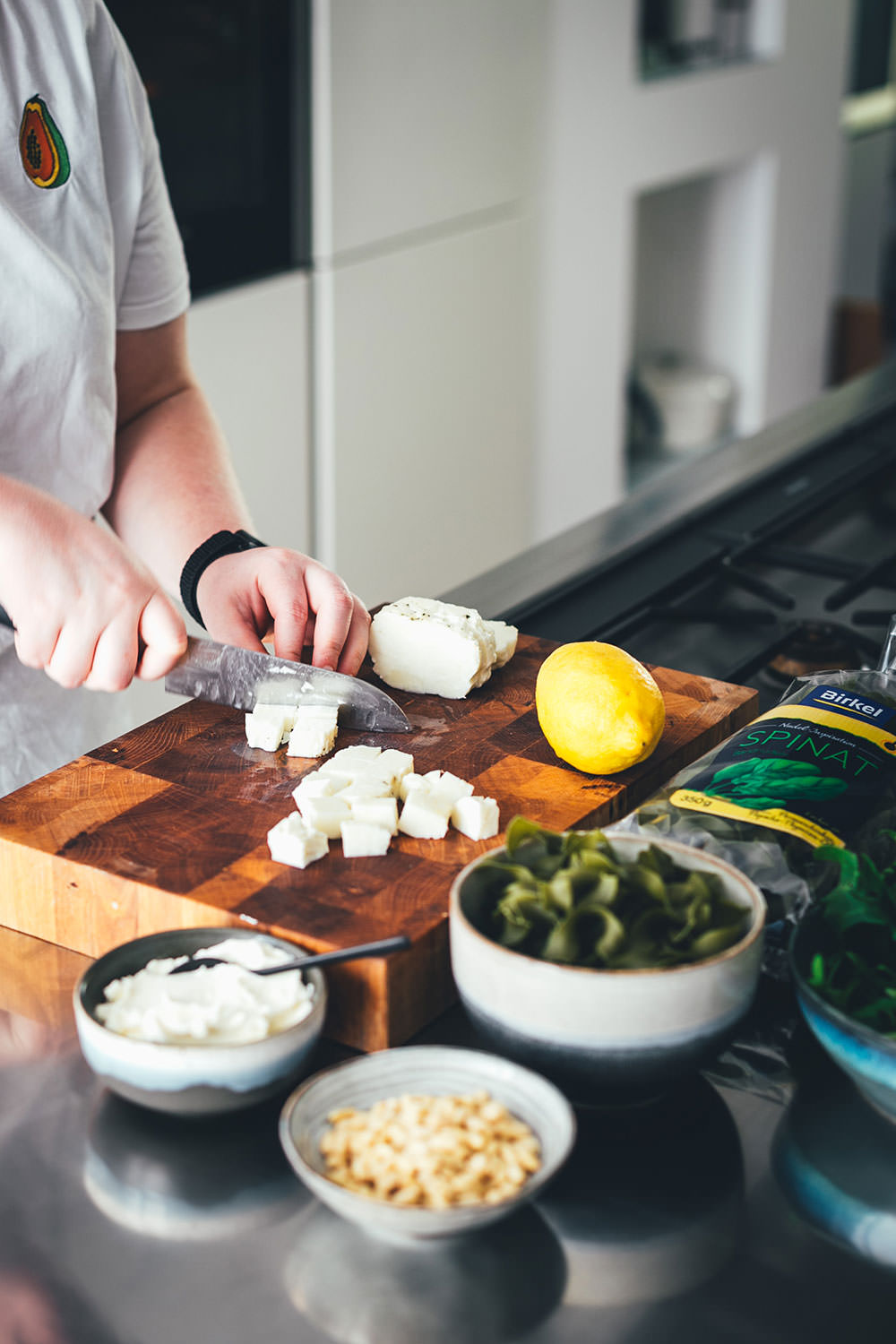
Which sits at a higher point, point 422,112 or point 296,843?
point 422,112

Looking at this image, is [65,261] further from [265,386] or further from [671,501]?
[265,386]

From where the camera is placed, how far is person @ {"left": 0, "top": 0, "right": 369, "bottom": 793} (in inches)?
38.0

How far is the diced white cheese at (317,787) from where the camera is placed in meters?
0.92

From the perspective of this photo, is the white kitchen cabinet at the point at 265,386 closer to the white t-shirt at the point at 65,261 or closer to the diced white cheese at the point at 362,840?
the white t-shirt at the point at 65,261

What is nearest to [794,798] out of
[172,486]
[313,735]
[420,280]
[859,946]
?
[859,946]

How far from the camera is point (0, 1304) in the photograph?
2.05 ft

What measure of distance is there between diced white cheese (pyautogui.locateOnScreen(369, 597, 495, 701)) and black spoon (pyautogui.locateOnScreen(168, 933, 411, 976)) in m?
0.38

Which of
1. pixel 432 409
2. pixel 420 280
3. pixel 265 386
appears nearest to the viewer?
pixel 265 386

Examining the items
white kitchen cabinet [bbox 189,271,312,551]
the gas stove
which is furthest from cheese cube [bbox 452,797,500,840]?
white kitchen cabinet [bbox 189,271,312,551]

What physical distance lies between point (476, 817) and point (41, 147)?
701mm

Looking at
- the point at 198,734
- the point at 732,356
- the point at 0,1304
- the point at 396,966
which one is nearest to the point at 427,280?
the point at 732,356

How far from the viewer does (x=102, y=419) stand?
4.24 ft

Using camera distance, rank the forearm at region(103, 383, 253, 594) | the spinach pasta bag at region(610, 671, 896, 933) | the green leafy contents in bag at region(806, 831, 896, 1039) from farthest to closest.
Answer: the forearm at region(103, 383, 253, 594) → the spinach pasta bag at region(610, 671, 896, 933) → the green leafy contents in bag at region(806, 831, 896, 1039)

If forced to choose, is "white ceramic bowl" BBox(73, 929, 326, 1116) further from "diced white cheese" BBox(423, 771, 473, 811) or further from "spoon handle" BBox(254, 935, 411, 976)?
"diced white cheese" BBox(423, 771, 473, 811)
